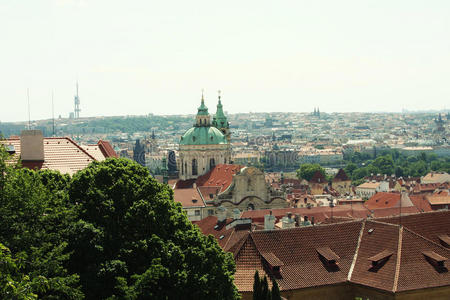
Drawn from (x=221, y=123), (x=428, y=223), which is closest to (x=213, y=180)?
(x=221, y=123)

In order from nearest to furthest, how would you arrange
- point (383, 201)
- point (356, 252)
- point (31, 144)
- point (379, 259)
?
point (31, 144), point (379, 259), point (356, 252), point (383, 201)

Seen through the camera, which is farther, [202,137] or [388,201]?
[202,137]

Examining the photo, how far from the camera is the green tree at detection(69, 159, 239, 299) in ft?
87.5

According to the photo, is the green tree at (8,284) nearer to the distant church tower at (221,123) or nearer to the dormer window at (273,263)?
the dormer window at (273,263)

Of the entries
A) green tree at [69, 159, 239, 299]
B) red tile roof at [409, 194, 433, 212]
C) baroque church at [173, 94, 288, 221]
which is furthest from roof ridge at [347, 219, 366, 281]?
baroque church at [173, 94, 288, 221]

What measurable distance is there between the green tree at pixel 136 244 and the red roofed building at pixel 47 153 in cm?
351

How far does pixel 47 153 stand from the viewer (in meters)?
34.1

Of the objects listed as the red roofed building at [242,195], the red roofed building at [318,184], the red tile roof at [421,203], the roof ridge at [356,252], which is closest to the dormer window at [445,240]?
the roof ridge at [356,252]

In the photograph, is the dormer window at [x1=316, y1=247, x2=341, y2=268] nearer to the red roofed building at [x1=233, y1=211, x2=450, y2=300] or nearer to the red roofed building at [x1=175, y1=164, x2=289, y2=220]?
the red roofed building at [x1=233, y1=211, x2=450, y2=300]

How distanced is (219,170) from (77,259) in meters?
79.1

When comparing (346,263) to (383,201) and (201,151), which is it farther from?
(201,151)

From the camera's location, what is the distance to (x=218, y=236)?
52219 mm

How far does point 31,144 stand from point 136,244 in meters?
7.47

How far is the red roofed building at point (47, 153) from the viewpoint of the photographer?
106ft
